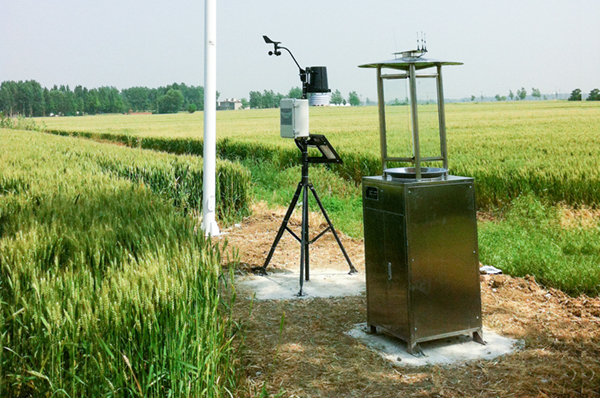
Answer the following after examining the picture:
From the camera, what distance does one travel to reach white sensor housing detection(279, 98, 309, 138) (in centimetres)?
573

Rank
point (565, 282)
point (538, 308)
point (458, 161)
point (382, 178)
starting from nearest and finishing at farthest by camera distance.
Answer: point (382, 178)
point (538, 308)
point (565, 282)
point (458, 161)

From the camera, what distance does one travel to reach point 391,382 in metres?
Answer: 3.71

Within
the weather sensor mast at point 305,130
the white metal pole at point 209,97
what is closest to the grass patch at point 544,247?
the weather sensor mast at point 305,130

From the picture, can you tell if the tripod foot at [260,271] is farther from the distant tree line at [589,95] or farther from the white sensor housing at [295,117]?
the distant tree line at [589,95]

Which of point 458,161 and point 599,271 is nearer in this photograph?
point 599,271

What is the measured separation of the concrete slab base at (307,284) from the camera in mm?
5574

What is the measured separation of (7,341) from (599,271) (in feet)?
17.5

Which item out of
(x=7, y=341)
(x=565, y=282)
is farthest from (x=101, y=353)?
(x=565, y=282)

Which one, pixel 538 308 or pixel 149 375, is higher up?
pixel 149 375

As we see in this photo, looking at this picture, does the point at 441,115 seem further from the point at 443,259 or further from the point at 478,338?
the point at 478,338

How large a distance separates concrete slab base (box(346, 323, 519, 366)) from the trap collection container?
94 millimetres

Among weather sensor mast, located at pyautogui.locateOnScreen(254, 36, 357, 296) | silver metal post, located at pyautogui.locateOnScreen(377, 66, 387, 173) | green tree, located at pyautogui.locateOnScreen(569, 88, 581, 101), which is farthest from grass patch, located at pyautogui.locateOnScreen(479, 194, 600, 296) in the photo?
green tree, located at pyautogui.locateOnScreen(569, 88, 581, 101)

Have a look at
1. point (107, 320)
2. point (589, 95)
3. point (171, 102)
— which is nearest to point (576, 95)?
point (589, 95)

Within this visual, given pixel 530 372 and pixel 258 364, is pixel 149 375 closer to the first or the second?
pixel 258 364
